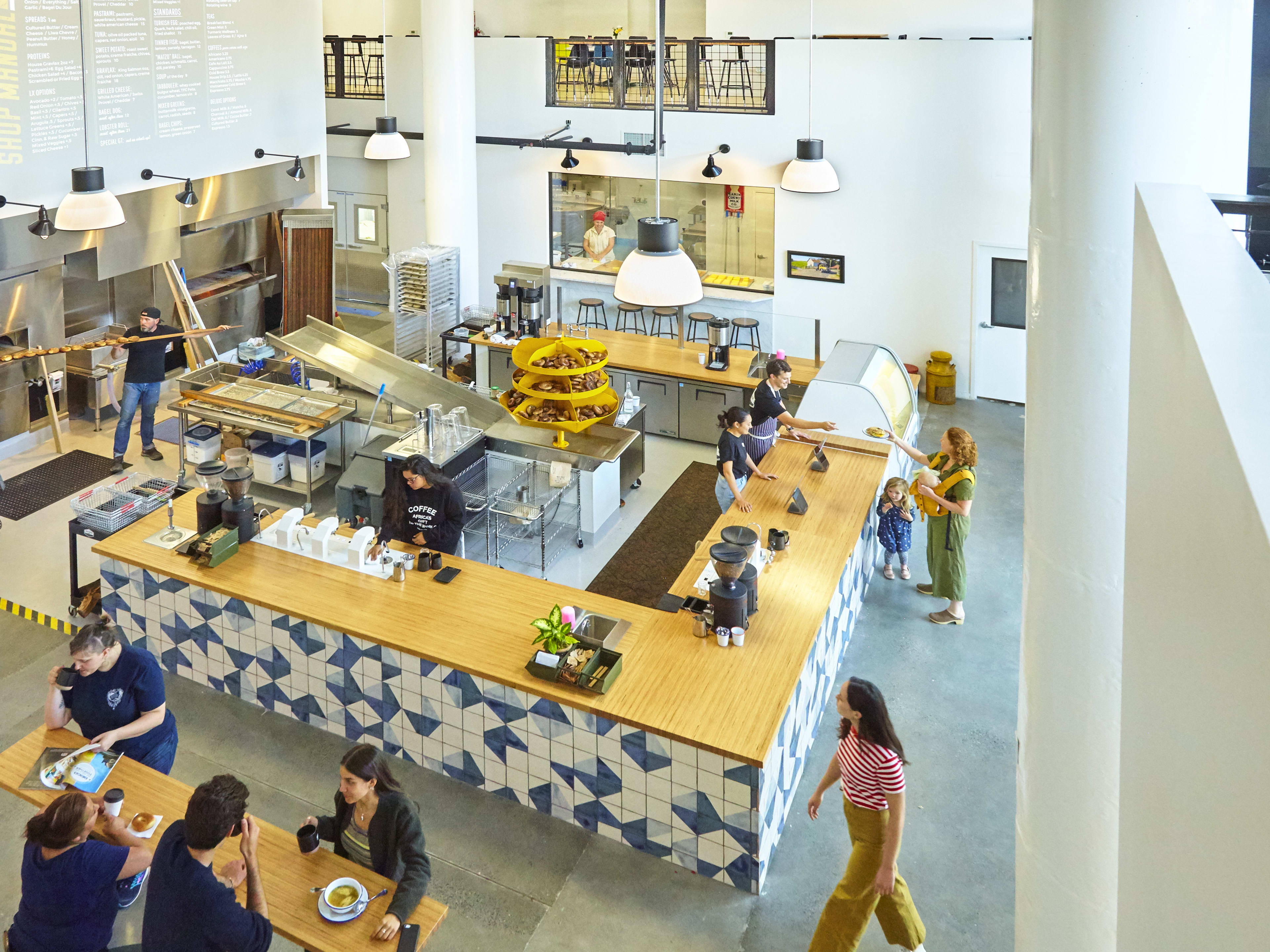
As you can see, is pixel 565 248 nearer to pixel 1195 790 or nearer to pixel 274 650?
pixel 274 650

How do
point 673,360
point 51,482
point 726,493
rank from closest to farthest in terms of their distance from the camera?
point 726,493 < point 51,482 < point 673,360

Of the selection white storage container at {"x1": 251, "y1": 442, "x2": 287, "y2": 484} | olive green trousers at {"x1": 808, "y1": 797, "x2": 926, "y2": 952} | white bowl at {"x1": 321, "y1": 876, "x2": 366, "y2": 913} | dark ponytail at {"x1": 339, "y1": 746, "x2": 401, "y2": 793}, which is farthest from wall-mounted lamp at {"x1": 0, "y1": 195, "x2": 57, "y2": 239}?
olive green trousers at {"x1": 808, "y1": 797, "x2": 926, "y2": 952}

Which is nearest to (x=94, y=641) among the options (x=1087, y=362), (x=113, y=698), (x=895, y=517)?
(x=113, y=698)

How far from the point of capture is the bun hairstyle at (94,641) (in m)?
4.26

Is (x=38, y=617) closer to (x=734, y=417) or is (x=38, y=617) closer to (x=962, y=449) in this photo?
(x=734, y=417)

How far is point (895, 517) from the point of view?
718 cm

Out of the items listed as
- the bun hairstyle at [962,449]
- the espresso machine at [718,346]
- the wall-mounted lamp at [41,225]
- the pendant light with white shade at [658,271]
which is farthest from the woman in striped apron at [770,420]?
the wall-mounted lamp at [41,225]

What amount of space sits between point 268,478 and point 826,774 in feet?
19.9

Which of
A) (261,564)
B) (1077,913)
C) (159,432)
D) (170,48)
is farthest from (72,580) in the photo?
(1077,913)

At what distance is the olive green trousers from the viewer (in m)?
4.03

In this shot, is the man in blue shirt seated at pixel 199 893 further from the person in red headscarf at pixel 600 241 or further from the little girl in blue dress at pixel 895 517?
the person in red headscarf at pixel 600 241

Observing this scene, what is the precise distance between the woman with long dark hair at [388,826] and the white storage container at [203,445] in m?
5.79

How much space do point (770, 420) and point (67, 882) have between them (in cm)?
514

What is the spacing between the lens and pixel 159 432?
10.2 m
